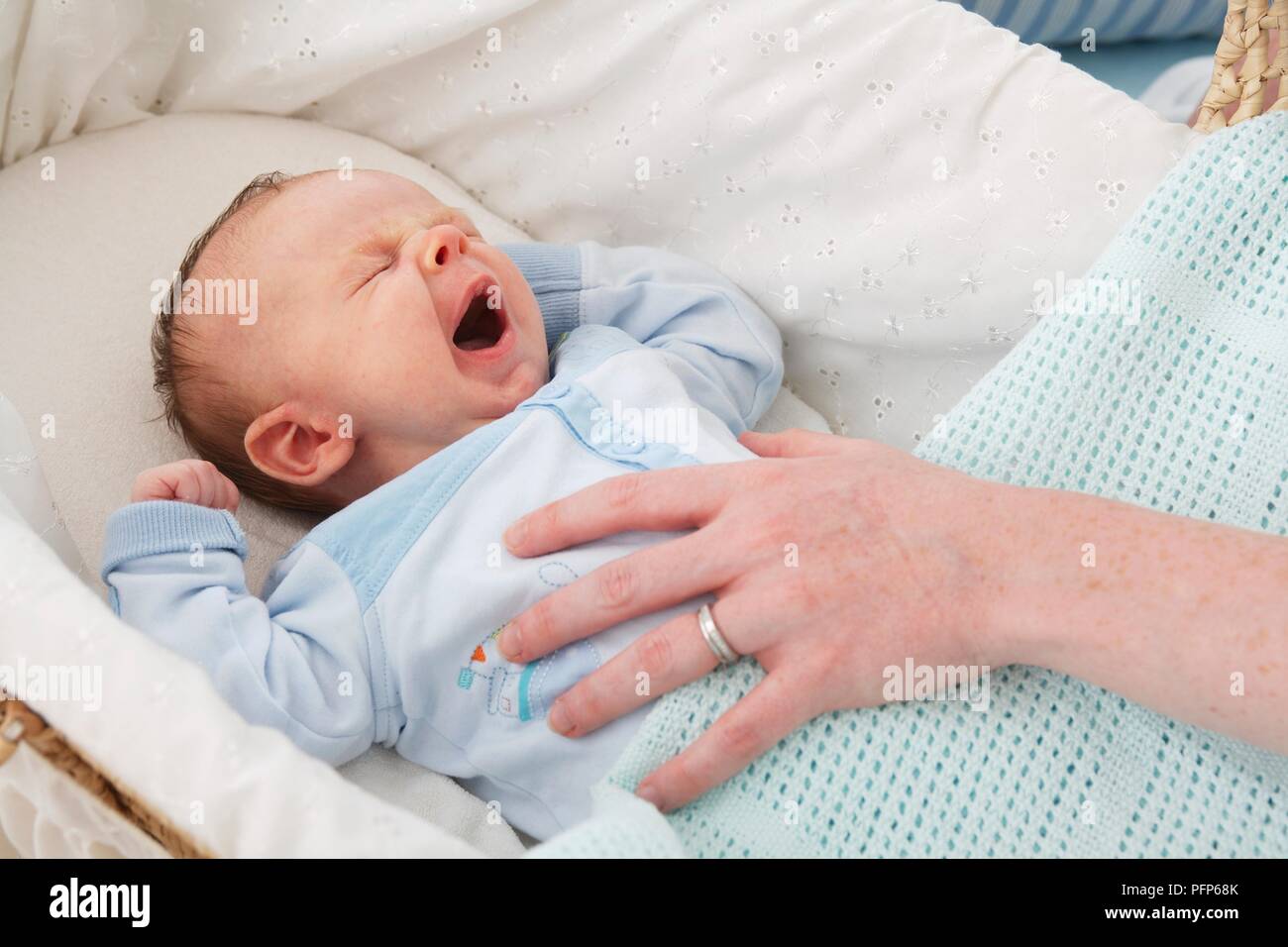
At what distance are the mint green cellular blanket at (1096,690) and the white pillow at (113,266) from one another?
1.27ft

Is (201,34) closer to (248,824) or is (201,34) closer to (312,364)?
(312,364)

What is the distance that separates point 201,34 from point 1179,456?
1204 mm

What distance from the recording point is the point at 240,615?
95 centimetres

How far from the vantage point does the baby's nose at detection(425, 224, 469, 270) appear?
1.08 m

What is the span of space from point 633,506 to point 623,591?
8 centimetres

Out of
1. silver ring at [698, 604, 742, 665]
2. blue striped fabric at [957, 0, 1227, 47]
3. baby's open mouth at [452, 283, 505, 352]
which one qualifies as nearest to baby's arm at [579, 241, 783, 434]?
baby's open mouth at [452, 283, 505, 352]

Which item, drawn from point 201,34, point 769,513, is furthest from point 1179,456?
point 201,34

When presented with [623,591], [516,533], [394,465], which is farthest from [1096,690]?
[394,465]

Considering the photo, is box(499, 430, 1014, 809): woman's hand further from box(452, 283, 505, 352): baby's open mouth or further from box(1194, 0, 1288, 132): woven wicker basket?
box(1194, 0, 1288, 132): woven wicker basket

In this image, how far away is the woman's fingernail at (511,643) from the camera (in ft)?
3.00

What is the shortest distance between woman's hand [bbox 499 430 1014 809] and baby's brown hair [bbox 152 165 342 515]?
0.37 meters

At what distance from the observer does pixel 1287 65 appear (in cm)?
113
